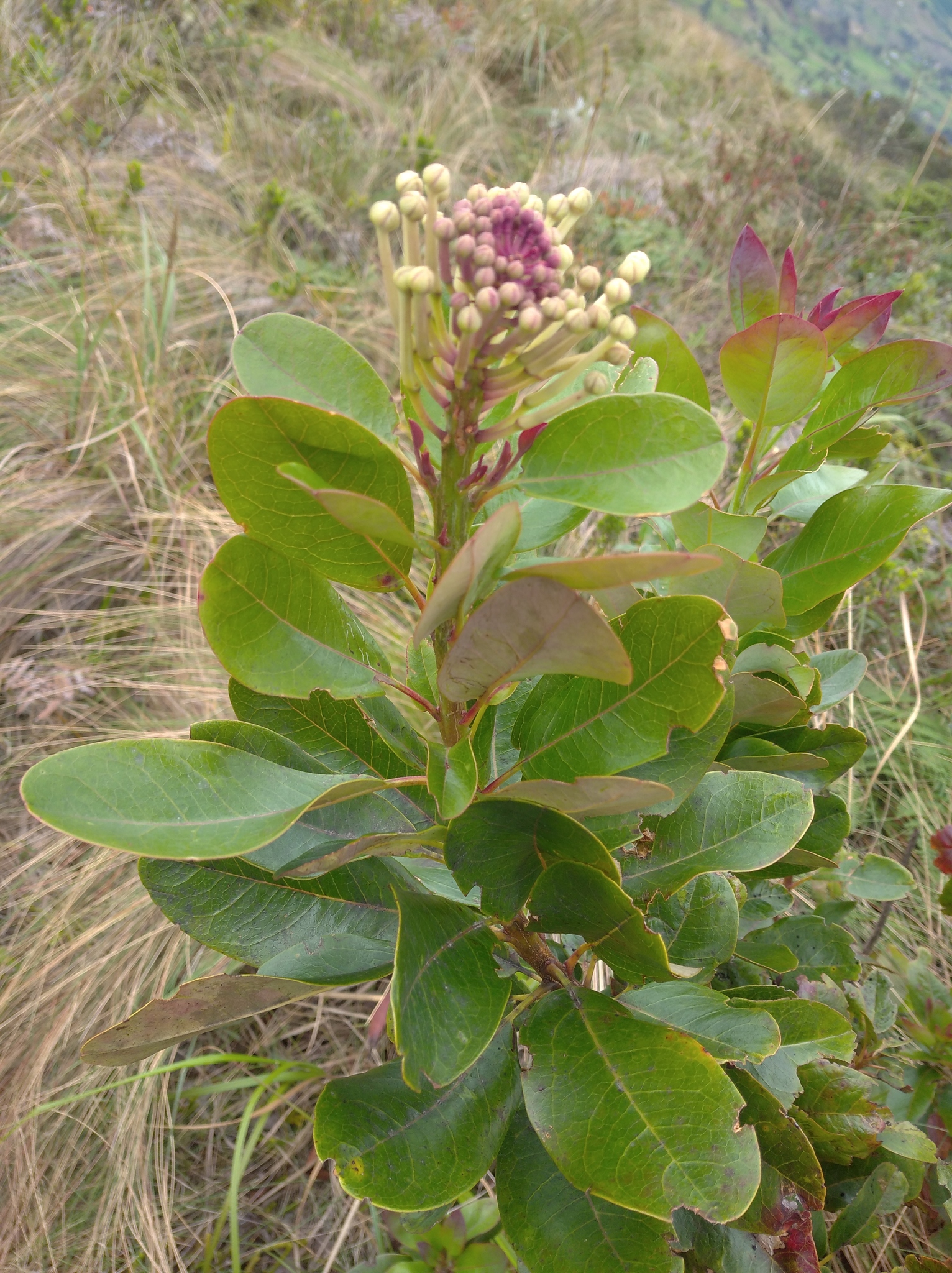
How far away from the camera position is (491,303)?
1.53 feet

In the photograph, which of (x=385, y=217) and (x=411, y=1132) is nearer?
(x=385, y=217)

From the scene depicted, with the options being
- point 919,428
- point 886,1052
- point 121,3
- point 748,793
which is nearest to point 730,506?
point 748,793

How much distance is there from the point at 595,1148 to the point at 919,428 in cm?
349

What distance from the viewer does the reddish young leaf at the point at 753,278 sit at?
83 centimetres

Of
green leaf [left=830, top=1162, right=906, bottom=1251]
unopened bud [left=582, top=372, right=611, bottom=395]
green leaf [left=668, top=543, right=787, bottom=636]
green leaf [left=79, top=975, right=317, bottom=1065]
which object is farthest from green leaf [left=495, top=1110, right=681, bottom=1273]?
unopened bud [left=582, top=372, right=611, bottom=395]

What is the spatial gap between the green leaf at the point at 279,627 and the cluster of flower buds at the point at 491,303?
15 cm

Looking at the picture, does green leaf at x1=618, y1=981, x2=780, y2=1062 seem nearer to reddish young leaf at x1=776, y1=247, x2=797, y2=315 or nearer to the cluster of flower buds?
the cluster of flower buds

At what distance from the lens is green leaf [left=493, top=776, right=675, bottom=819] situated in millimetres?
482

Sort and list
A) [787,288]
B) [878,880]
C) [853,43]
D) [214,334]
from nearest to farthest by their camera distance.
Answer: [787,288] → [878,880] → [214,334] → [853,43]

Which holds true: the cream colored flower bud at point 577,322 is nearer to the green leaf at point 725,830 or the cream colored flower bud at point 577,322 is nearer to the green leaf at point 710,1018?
the green leaf at point 725,830

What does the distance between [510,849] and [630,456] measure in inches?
11.3

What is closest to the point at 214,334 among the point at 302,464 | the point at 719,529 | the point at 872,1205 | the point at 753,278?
the point at 753,278

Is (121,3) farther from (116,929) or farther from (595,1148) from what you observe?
(595,1148)

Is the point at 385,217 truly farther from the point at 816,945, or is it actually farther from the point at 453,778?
the point at 816,945
